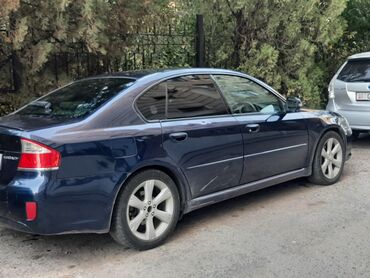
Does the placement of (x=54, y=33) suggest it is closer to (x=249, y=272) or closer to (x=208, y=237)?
(x=208, y=237)

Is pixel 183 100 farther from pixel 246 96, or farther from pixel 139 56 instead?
pixel 139 56

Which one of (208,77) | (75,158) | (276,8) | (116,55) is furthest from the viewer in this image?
(276,8)

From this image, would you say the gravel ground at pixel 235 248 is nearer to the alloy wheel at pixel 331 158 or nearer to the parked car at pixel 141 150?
the parked car at pixel 141 150

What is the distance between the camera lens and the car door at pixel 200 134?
175 inches

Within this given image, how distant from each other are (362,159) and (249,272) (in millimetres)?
4530

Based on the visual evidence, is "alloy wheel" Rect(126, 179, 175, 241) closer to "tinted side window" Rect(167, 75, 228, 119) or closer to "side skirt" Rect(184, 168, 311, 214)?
"side skirt" Rect(184, 168, 311, 214)

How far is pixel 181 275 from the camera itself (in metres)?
3.81

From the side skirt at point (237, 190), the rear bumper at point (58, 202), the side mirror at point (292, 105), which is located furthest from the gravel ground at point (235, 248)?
the side mirror at point (292, 105)

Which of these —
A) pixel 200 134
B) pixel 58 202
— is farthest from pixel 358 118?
pixel 58 202

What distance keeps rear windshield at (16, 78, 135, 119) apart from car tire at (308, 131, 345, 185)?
271cm

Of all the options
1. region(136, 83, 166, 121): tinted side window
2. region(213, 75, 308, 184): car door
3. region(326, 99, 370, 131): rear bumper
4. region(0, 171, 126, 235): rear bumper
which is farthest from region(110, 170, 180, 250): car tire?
region(326, 99, 370, 131): rear bumper

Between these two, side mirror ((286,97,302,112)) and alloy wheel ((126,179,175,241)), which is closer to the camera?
alloy wheel ((126,179,175,241))

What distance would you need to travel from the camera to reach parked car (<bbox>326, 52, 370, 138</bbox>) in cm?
806

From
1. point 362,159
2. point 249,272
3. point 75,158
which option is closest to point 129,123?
point 75,158
